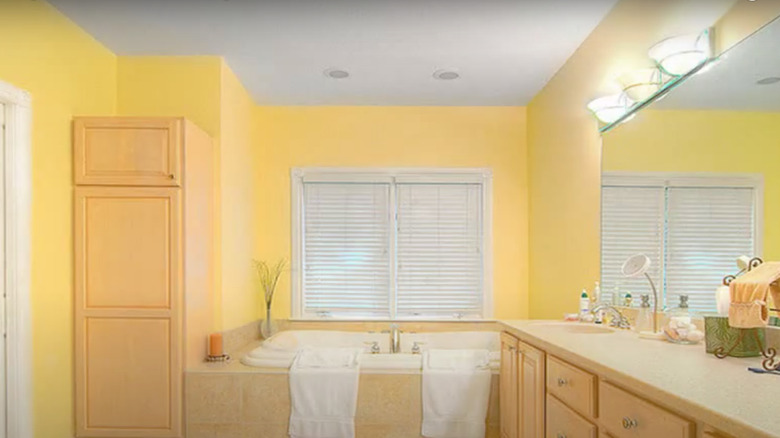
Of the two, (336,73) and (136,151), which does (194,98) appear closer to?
(136,151)

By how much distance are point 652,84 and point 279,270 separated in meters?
3.14

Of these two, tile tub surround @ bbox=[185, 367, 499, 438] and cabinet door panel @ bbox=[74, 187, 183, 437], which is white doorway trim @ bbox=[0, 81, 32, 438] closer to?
cabinet door panel @ bbox=[74, 187, 183, 437]

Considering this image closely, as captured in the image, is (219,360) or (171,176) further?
(219,360)

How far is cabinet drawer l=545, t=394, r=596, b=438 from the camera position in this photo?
→ 1795 mm

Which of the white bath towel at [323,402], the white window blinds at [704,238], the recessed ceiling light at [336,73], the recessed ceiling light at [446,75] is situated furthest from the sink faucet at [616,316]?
the recessed ceiling light at [336,73]

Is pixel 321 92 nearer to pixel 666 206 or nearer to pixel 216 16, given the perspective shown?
pixel 216 16

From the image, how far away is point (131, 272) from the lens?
2947 millimetres

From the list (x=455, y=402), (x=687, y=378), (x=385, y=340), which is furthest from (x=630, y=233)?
(x=385, y=340)

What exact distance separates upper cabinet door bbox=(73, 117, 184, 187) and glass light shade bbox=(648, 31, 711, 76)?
2504mm

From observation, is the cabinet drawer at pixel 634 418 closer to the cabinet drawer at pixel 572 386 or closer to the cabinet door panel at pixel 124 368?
the cabinet drawer at pixel 572 386

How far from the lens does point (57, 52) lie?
2768 millimetres

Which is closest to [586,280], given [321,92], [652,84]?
[652,84]

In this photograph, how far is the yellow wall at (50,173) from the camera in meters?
2.52

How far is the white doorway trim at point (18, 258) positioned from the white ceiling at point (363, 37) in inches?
27.4
